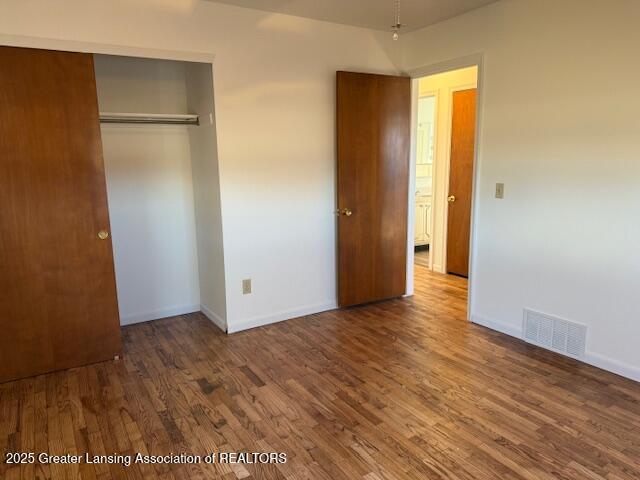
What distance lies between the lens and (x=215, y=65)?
3.35 metres

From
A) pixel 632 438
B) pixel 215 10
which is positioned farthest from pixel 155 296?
pixel 632 438

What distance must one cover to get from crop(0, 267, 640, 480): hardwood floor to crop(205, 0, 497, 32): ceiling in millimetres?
2535

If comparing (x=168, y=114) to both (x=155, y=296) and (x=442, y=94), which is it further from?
(x=442, y=94)

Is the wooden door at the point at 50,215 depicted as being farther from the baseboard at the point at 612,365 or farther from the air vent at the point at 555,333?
the baseboard at the point at 612,365

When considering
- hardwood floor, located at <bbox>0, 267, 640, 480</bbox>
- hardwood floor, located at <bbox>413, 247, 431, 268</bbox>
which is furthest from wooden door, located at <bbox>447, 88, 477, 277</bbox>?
hardwood floor, located at <bbox>0, 267, 640, 480</bbox>

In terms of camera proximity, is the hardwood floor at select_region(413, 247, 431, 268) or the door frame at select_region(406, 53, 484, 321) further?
the hardwood floor at select_region(413, 247, 431, 268)

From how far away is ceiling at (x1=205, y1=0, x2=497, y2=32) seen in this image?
3.30 meters

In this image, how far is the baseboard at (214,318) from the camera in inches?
148

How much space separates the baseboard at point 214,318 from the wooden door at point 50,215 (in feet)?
3.15

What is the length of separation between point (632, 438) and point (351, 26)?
357 cm

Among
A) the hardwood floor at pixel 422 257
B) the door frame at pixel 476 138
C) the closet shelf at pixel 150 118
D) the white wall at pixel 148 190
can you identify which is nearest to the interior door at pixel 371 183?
the door frame at pixel 476 138

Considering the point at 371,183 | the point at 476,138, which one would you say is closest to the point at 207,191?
the point at 371,183

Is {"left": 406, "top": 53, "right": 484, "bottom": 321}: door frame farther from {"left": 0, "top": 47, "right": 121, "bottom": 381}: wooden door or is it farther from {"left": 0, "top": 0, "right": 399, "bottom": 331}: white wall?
{"left": 0, "top": 47, "right": 121, "bottom": 381}: wooden door

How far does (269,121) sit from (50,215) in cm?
172
